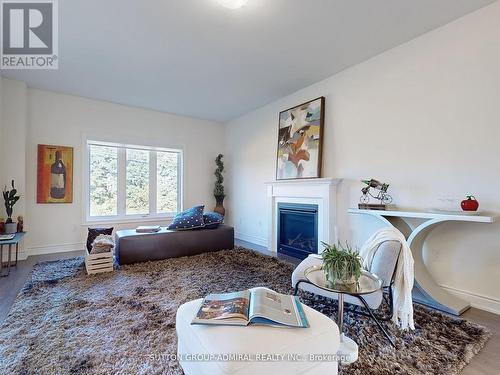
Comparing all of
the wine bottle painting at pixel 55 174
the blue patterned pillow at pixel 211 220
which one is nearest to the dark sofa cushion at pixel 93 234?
the wine bottle painting at pixel 55 174

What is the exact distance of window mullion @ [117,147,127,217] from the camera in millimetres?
4983

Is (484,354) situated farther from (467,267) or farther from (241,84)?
(241,84)

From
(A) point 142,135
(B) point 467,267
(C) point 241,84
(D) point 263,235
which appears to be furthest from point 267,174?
(B) point 467,267

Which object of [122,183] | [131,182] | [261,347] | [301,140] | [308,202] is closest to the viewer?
[261,347]

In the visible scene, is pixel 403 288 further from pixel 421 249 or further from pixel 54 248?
pixel 54 248

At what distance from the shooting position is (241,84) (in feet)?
13.2

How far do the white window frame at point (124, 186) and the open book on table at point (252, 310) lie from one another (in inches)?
162

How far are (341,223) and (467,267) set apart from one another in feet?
4.63

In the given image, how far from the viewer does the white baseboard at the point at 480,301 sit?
7.54ft

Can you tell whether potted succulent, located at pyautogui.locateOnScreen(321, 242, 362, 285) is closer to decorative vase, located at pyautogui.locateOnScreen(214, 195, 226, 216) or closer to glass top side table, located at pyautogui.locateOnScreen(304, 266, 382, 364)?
glass top side table, located at pyautogui.locateOnScreen(304, 266, 382, 364)

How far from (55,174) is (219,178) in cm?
309

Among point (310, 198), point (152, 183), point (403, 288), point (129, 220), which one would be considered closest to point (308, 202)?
point (310, 198)

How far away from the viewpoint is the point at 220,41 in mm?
2883

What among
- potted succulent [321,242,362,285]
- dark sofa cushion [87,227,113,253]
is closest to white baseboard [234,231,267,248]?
dark sofa cushion [87,227,113,253]
